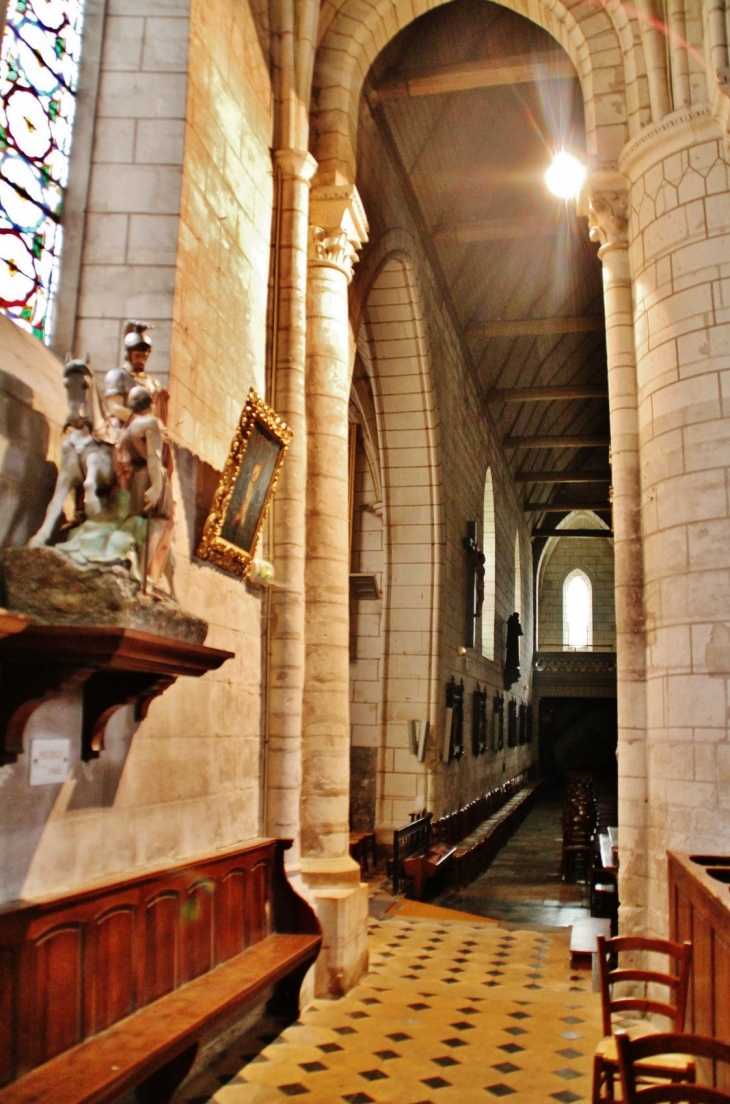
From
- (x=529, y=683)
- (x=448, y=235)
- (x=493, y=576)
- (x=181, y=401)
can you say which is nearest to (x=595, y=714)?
(x=529, y=683)

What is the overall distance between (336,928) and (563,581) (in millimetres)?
26070

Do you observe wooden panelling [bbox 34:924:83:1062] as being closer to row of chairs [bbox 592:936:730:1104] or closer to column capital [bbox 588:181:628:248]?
row of chairs [bbox 592:936:730:1104]

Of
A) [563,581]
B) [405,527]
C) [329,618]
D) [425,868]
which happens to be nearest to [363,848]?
[425,868]

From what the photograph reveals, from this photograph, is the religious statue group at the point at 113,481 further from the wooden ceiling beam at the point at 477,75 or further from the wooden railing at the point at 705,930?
the wooden ceiling beam at the point at 477,75

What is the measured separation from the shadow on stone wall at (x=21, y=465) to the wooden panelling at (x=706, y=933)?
2.97m

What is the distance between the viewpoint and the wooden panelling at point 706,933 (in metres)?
3.26

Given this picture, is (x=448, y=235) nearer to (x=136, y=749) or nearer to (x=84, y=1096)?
(x=136, y=749)

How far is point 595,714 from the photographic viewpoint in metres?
29.4

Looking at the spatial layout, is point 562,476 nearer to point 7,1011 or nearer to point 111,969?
point 111,969

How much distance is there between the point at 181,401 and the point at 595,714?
2614 centimetres

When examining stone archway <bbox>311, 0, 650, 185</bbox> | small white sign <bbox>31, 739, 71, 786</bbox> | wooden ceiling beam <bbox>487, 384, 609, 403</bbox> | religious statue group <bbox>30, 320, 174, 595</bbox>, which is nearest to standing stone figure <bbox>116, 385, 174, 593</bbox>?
religious statue group <bbox>30, 320, 174, 595</bbox>

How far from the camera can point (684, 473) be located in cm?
632

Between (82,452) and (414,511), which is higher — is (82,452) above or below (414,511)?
below

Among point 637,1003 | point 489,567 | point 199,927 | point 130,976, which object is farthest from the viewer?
point 489,567
